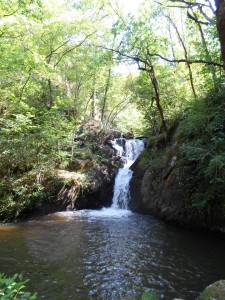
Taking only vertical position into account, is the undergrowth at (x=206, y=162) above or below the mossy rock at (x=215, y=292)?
above

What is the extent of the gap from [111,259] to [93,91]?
17.1 meters

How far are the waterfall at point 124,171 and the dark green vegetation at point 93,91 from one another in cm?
129

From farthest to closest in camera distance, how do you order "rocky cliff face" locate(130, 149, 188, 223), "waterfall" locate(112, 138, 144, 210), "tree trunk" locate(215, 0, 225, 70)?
"waterfall" locate(112, 138, 144, 210) < "rocky cliff face" locate(130, 149, 188, 223) < "tree trunk" locate(215, 0, 225, 70)

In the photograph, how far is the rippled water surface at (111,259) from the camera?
5383 mm

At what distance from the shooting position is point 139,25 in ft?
39.1

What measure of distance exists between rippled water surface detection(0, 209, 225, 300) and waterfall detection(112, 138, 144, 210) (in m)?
4.63

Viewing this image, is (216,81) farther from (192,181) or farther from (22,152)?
(22,152)

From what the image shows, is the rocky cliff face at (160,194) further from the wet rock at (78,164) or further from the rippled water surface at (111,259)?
the wet rock at (78,164)

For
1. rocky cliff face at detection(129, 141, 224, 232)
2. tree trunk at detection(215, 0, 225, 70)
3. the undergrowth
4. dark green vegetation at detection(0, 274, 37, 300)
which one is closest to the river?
rocky cliff face at detection(129, 141, 224, 232)

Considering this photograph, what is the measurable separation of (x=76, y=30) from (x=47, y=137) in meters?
9.20

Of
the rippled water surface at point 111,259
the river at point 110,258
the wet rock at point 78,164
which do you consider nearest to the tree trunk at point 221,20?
the river at point 110,258

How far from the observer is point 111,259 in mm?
6973

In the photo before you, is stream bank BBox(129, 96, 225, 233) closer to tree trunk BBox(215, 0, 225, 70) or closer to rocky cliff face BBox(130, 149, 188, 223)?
rocky cliff face BBox(130, 149, 188, 223)

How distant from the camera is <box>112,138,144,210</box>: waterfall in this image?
1534 centimetres
